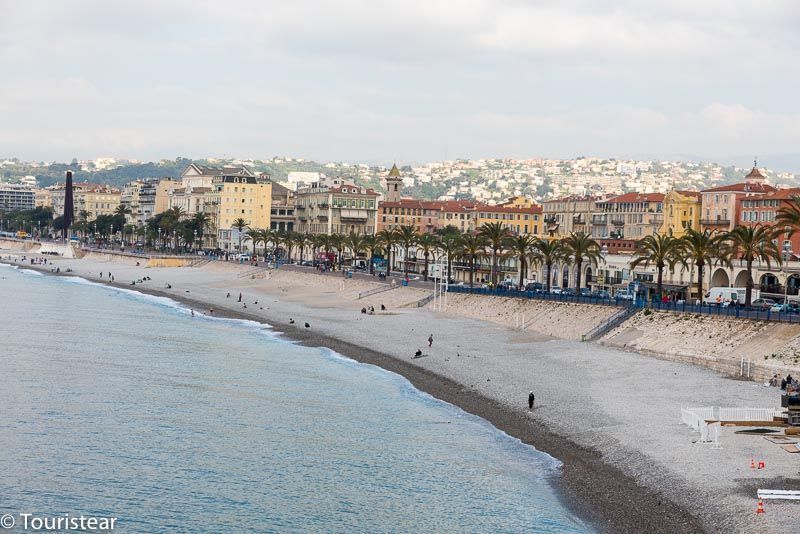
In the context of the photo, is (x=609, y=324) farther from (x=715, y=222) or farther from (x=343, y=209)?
(x=343, y=209)

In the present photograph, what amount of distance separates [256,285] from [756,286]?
213ft

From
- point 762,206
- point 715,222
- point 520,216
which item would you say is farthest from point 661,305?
point 520,216

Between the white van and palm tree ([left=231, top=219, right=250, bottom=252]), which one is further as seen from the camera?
palm tree ([left=231, top=219, right=250, bottom=252])

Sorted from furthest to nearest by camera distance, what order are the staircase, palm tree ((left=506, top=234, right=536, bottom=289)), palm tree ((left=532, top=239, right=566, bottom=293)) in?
palm tree ((left=506, top=234, right=536, bottom=289)) → palm tree ((left=532, top=239, right=566, bottom=293)) → the staircase

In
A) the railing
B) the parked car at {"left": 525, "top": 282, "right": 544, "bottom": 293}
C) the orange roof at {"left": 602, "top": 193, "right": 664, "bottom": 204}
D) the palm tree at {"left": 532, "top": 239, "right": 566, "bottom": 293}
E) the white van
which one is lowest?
the railing

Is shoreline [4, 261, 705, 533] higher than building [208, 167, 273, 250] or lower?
lower

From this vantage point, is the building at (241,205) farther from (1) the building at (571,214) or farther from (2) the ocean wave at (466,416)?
(2) the ocean wave at (466,416)

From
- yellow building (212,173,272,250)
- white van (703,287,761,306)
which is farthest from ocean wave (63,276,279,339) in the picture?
yellow building (212,173,272,250)

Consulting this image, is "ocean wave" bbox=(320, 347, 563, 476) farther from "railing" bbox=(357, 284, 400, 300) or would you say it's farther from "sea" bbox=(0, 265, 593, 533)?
"railing" bbox=(357, 284, 400, 300)

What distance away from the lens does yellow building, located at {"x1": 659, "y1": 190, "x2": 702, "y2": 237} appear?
127750 millimetres

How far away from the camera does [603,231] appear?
149875mm

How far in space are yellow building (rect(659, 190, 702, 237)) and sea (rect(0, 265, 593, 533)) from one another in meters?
72.7

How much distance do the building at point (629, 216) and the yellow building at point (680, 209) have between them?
5.19 m

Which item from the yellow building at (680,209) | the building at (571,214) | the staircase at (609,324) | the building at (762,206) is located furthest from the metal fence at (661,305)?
the building at (571,214)
